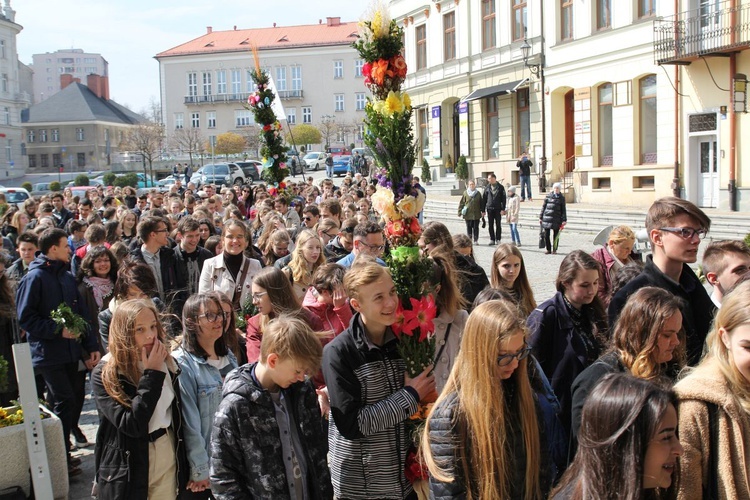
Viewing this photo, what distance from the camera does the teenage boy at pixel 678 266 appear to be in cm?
443

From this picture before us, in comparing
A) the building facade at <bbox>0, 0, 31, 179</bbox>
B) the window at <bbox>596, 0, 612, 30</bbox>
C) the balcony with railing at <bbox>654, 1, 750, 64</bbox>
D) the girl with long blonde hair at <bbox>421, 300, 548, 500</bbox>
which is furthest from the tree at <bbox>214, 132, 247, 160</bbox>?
the girl with long blonde hair at <bbox>421, 300, 548, 500</bbox>

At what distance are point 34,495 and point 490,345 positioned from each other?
358 cm

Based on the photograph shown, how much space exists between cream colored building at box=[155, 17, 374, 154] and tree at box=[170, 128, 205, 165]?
5.68 metres

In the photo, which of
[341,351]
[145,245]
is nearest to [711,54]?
[145,245]

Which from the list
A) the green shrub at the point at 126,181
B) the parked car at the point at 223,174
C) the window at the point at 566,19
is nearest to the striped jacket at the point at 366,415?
the window at the point at 566,19

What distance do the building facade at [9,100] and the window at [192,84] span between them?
17.9 meters

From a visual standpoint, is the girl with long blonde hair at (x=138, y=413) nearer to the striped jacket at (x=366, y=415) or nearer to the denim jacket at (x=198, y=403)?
the denim jacket at (x=198, y=403)

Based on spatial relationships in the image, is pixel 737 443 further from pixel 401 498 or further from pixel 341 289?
pixel 341 289

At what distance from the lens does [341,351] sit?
13.2 feet

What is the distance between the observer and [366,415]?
3924mm

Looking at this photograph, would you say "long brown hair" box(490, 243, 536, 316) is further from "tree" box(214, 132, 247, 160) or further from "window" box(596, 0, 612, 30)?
"tree" box(214, 132, 247, 160)

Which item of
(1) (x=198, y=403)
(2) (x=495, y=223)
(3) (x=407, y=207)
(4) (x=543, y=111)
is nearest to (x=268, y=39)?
(4) (x=543, y=111)

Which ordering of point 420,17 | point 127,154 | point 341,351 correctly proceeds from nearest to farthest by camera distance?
1. point 341,351
2. point 420,17
3. point 127,154

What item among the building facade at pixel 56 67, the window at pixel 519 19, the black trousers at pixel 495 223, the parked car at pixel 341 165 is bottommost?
the black trousers at pixel 495 223
